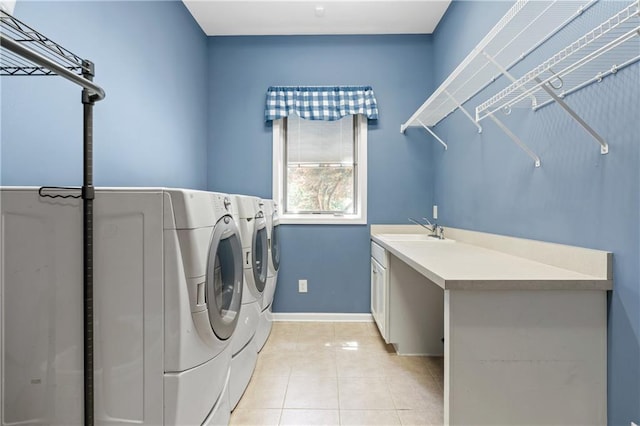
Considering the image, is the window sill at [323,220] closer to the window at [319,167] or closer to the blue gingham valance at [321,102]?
the window at [319,167]

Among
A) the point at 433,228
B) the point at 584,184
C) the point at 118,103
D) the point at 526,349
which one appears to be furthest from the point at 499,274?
the point at 118,103

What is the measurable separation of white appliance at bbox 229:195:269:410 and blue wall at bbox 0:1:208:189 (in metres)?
0.75

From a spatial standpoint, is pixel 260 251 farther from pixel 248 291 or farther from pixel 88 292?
pixel 88 292

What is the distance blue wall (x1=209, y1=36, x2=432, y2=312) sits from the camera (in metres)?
3.11

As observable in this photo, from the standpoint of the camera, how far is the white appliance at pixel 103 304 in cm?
108

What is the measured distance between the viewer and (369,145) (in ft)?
10.3

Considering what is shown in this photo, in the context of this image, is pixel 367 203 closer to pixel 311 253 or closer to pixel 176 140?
pixel 311 253

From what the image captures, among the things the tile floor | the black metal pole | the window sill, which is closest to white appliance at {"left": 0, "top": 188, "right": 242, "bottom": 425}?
the black metal pole

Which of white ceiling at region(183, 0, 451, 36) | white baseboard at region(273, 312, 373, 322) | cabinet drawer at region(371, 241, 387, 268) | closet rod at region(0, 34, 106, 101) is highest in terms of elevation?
white ceiling at region(183, 0, 451, 36)

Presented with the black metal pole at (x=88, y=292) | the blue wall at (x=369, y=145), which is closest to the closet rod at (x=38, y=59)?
the black metal pole at (x=88, y=292)

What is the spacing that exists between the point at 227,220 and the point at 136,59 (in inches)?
54.2

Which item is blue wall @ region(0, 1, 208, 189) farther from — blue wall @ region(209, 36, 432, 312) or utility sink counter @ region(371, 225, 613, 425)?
utility sink counter @ region(371, 225, 613, 425)

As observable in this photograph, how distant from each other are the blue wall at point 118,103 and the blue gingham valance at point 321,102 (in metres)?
0.72

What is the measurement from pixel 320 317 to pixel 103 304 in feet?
7.44
